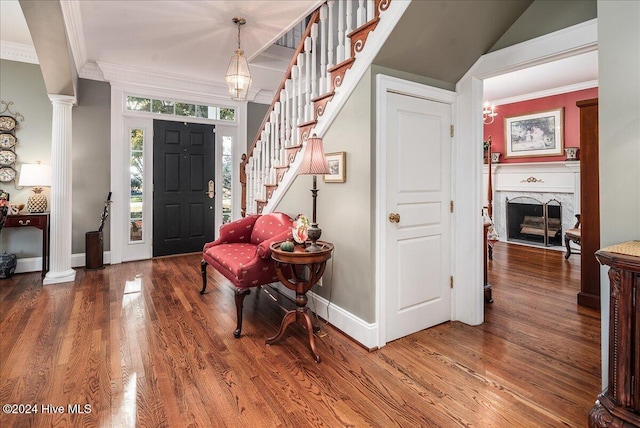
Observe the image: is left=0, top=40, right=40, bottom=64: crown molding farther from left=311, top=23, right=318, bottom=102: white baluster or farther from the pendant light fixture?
left=311, top=23, right=318, bottom=102: white baluster

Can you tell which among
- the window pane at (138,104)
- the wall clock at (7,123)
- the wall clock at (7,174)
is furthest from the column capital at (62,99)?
the wall clock at (7,174)

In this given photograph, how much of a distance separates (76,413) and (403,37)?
2846 mm

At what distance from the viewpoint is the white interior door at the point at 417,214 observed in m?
2.45

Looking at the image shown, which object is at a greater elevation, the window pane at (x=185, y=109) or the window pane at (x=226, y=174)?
the window pane at (x=185, y=109)

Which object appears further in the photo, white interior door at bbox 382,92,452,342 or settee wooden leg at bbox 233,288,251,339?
settee wooden leg at bbox 233,288,251,339

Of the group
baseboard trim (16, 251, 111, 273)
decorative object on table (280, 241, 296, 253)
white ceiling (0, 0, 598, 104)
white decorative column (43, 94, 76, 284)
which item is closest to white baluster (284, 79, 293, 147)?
white ceiling (0, 0, 598, 104)

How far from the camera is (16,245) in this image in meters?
4.29

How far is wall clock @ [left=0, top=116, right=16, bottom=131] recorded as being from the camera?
13.6 ft

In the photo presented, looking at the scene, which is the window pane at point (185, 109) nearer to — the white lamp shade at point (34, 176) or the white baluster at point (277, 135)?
the white lamp shade at point (34, 176)

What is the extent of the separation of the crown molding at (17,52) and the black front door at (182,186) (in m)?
1.56

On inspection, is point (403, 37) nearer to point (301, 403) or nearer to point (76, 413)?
point (301, 403)

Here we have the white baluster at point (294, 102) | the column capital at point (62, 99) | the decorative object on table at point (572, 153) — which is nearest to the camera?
the white baluster at point (294, 102)

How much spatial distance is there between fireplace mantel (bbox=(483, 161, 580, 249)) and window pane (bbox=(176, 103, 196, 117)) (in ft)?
18.8

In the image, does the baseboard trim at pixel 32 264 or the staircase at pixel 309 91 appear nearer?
the staircase at pixel 309 91
